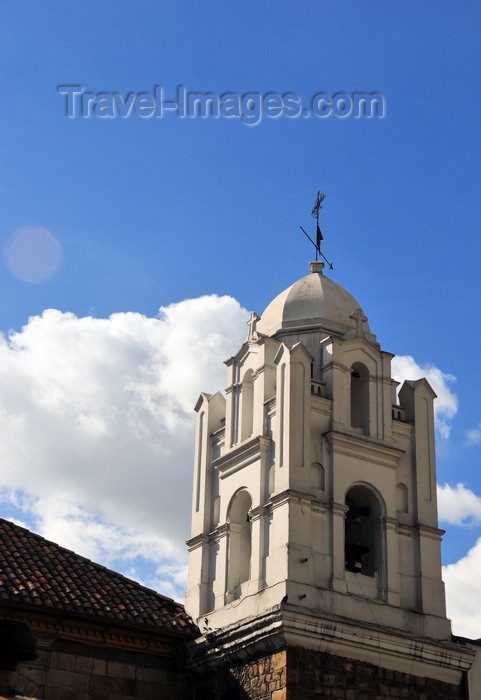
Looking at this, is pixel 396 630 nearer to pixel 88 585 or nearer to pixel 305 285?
pixel 88 585

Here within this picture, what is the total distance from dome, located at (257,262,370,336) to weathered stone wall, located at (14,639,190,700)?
6783 millimetres

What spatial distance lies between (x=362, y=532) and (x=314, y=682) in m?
3.59

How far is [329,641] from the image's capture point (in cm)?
1875

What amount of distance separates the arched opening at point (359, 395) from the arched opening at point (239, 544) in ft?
8.37

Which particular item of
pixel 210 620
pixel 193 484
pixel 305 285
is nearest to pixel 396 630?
pixel 210 620

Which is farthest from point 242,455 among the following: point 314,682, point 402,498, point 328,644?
point 314,682

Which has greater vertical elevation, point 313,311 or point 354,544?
point 313,311

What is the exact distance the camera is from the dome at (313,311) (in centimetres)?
2258

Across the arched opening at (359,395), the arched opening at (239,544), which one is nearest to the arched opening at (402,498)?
the arched opening at (359,395)

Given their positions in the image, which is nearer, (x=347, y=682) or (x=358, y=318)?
(x=347, y=682)

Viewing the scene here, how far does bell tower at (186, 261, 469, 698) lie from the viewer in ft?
63.5

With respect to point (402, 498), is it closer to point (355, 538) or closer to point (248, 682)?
point (355, 538)

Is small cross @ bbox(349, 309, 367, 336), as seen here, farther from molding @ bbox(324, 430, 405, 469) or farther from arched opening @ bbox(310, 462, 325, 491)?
arched opening @ bbox(310, 462, 325, 491)

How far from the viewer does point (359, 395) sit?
22.2 meters
